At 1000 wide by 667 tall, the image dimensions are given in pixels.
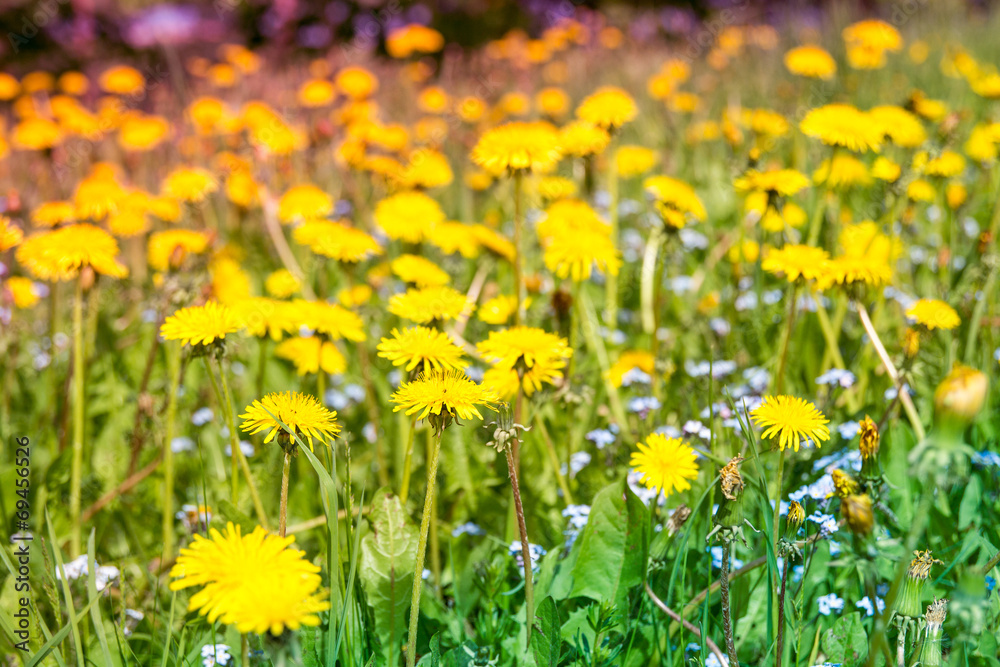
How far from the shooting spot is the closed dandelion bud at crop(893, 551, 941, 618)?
106 cm

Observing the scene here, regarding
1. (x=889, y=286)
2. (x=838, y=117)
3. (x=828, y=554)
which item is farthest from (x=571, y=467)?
(x=889, y=286)

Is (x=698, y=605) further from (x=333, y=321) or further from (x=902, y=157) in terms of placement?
(x=902, y=157)

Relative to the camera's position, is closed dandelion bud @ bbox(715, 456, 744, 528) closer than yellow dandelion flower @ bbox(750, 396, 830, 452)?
Yes

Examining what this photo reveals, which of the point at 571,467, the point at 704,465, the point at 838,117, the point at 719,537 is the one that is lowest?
the point at 571,467

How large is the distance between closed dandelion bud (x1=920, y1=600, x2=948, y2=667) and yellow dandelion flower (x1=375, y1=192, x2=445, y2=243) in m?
1.57

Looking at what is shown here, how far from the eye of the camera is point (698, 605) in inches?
54.9

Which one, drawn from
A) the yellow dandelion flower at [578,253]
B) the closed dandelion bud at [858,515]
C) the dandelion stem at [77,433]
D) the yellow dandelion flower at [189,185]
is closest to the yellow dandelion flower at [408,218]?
the yellow dandelion flower at [578,253]

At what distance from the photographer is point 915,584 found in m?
1.07

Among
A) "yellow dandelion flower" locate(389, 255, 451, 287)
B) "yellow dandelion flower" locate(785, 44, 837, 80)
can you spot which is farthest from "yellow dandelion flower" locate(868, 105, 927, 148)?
"yellow dandelion flower" locate(389, 255, 451, 287)

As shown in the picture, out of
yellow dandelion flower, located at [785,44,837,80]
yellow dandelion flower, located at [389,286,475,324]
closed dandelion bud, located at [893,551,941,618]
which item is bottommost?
closed dandelion bud, located at [893,551,941,618]

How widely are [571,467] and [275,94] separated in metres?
4.13

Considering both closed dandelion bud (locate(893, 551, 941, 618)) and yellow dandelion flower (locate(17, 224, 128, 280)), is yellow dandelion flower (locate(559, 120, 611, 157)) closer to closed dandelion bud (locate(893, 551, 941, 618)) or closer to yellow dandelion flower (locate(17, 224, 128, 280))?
yellow dandelion flower (locate(17, 224, 128, 280))

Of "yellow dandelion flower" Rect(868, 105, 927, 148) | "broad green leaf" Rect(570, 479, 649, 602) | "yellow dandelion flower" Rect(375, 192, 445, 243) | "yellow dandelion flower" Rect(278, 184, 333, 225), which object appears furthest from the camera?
"yellow dandelion flower" Rect(278, 184, 333, 225)

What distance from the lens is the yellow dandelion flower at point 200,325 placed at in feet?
4.19
